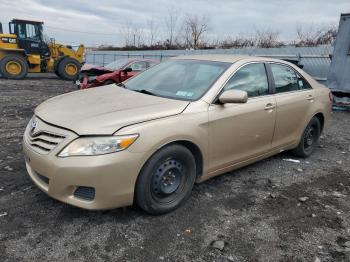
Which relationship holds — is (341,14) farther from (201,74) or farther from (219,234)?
(219,234)

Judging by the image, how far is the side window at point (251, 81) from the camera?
3837 millimetres

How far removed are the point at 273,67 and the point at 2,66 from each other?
1590 centimetres

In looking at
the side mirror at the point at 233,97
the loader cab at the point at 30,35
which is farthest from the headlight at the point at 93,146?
the loader cab at the point at 30,35

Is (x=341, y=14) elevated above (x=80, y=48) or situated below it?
above

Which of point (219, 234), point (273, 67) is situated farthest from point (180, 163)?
point (273, 67)

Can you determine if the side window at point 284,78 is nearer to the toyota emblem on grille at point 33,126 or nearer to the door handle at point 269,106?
the door handle at point 269,106

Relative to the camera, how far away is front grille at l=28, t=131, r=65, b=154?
2882mm

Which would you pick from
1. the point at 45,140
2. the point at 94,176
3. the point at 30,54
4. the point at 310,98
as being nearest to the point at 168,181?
the point at 94,176

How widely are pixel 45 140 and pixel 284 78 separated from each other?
3.29 metres

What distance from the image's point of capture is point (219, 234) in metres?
3.05

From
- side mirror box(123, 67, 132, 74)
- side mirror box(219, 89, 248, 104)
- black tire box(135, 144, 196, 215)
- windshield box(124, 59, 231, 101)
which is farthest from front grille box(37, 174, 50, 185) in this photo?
side mirror box(123, 67, 132, 74)

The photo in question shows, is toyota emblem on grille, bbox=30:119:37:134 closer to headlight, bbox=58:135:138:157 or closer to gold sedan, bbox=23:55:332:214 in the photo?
gold sedan, bbox=23:55:332:214

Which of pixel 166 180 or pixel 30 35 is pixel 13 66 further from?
pixel 166 180

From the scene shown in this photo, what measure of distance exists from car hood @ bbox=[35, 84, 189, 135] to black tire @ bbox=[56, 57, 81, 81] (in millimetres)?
15214
